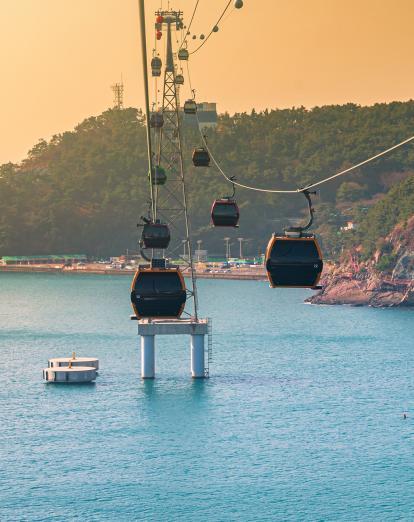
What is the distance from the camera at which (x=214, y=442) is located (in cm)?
10931

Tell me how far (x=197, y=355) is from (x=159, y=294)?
8655 centimetres

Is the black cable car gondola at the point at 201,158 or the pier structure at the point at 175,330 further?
the pier structure at the point at 175,330

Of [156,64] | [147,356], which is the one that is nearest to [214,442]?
[147,356]

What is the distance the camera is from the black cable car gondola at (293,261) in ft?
125

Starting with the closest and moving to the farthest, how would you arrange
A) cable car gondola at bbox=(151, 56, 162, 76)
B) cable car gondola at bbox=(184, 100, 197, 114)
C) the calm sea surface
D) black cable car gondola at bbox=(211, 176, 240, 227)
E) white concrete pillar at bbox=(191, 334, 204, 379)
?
1. black cable car gondola at bbox=(211, 176, 240, 227)
2. cable car gondola at bbox=(184, 100, 197, 114)
3. cable car gondola at bbox=(151, 56, 162, 76)
4. the calm sea surface
5. white concrete pillar at bbox=(191, 334, 204, 379)

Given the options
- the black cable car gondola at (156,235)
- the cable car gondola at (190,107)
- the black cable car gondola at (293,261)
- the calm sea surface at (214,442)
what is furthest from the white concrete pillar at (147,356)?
the black cable car gondola at (293,261)

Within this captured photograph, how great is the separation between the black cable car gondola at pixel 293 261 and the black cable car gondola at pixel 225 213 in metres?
11.4

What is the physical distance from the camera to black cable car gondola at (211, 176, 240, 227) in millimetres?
50000

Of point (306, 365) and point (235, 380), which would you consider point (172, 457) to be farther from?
point (306, 365)

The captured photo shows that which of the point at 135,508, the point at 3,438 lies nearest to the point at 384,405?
the point at 3,438

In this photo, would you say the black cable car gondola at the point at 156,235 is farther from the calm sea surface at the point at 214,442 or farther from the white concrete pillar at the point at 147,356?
the white concrete pillar at the point at 147,356

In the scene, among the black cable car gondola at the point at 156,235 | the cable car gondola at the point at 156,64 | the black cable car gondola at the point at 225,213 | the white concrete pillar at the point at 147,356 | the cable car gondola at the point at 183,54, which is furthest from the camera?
the white concrete pillar at the point at 147,356

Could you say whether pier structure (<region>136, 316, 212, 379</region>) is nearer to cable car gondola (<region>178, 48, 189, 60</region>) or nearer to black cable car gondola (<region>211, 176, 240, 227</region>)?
cable car gondola (<region>178, 48, 189, 60</region>)

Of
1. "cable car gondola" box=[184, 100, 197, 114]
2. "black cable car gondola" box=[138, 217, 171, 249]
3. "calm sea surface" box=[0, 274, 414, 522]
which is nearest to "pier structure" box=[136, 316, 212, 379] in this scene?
"calm sea surface" box=[0, 274, 414, 522]
